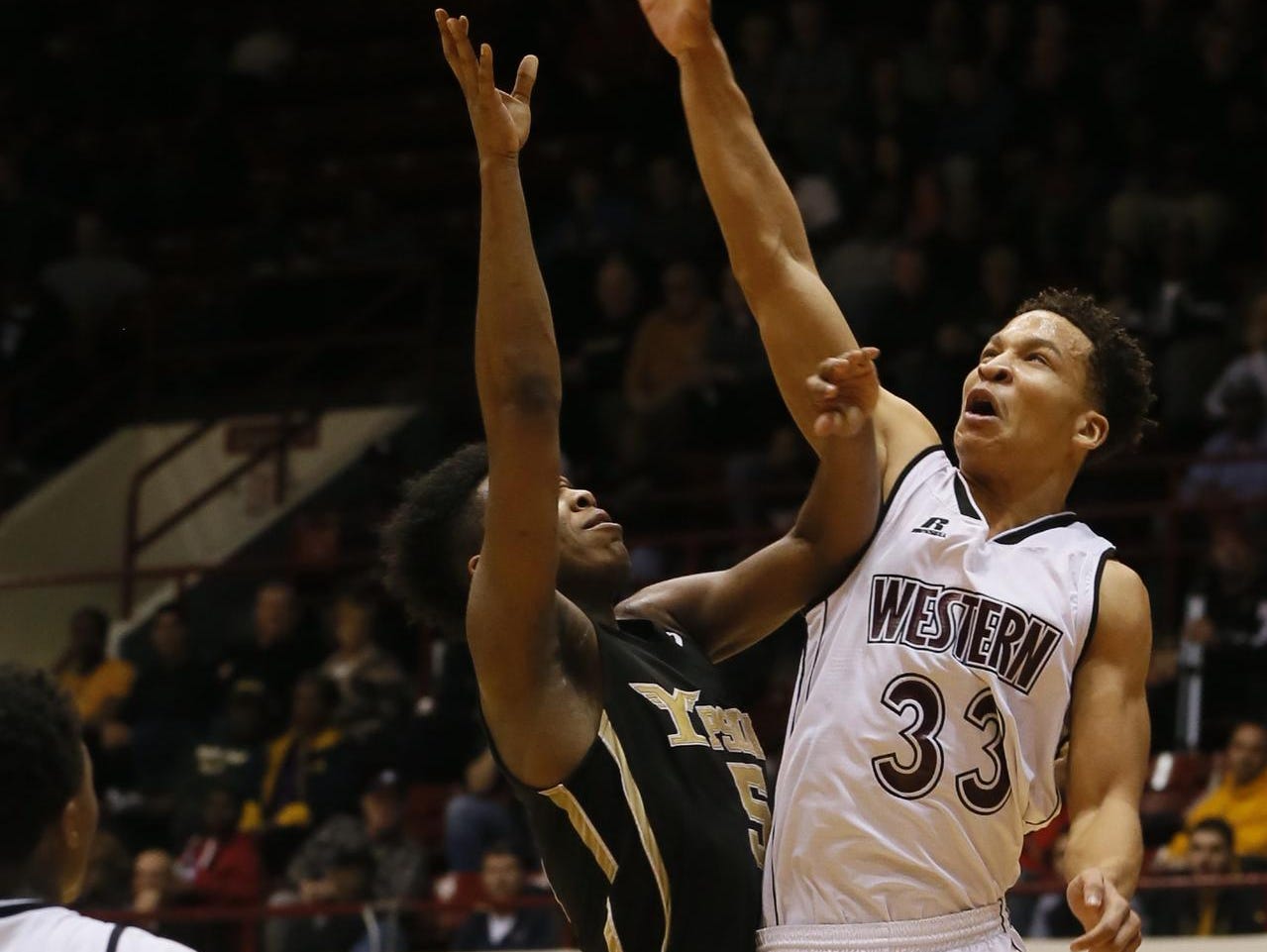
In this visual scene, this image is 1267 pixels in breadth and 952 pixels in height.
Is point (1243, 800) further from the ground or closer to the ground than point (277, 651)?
further from the ground

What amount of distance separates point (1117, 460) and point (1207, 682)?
1816 mm

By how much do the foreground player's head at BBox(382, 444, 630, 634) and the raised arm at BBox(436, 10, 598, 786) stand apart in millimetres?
416

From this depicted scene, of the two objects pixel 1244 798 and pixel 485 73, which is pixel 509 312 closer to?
pixel 485 73

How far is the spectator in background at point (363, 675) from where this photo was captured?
11266 millimetres

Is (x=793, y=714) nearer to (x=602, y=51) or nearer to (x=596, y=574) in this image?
(x=596, y=574)

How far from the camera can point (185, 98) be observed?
16938 millimetres

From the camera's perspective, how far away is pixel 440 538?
4.65 m

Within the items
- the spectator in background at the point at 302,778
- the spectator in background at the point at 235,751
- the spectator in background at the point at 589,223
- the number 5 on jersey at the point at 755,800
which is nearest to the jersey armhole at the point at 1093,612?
the number 5 on jersey at the point at 755,800

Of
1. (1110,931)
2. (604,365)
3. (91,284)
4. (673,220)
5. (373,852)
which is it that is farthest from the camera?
(91,284)

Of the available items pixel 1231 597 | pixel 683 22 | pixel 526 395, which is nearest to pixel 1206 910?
pixel 1231 597

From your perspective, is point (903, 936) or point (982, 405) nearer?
Result: point (903, 936)

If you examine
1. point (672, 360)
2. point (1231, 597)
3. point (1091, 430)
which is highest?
point (1091, 430)

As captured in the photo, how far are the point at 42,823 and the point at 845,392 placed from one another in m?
1.64

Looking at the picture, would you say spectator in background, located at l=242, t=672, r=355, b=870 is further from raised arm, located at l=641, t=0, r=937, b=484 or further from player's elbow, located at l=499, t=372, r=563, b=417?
player's elbow, located at l=499, t=372, r=563, b=417
